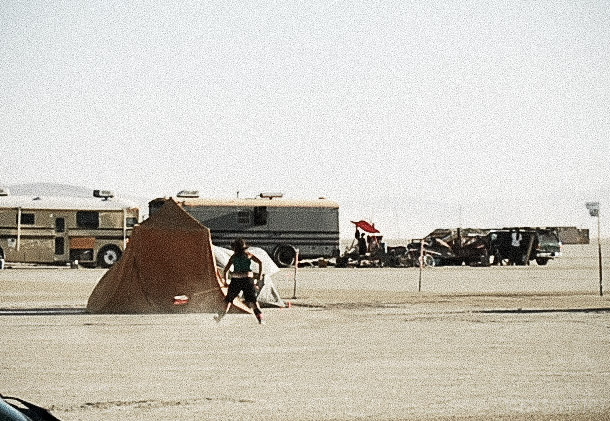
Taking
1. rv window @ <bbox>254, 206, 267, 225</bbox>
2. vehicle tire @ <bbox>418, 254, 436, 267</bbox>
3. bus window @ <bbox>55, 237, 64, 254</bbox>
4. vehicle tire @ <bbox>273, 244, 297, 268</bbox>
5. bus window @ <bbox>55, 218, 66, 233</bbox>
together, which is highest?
rv window @ <bbox>254, 206, 267, 225</bbox>

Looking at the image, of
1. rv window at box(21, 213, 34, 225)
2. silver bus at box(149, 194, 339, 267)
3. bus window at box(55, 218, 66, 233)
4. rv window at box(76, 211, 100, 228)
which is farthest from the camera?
silver bus at box(149, 194, 339, 267)

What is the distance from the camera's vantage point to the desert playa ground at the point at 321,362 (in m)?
10.3

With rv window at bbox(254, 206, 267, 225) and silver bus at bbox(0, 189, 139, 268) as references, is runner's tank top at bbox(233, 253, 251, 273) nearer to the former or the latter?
silver bus at bbox(0, 189, 139, 268)

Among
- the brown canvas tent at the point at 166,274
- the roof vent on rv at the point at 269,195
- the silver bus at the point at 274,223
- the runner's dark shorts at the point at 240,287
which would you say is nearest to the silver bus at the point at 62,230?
the silver bus at the point at 274,223

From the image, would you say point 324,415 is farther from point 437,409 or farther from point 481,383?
point 481,383

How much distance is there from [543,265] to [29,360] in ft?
151

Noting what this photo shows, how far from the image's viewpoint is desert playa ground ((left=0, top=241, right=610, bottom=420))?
10.3 m

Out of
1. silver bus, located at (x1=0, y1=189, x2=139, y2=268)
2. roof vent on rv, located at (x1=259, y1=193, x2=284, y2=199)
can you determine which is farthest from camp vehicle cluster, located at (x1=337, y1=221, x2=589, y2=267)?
silver bus, located at (x1=0, y1=189, x2=139, y2=268)

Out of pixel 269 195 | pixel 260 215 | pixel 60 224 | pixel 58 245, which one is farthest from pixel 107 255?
pixel 269 195

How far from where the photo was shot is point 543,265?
188ft

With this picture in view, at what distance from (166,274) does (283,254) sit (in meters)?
25.8

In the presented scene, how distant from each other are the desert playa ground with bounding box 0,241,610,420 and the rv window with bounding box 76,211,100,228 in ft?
62.9

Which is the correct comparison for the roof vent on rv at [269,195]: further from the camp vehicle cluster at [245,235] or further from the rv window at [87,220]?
the rv window at [87,220]

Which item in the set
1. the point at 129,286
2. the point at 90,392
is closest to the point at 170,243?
the point at 129,286
